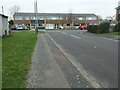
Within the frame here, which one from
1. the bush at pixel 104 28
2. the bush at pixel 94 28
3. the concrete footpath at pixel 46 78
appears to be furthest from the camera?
the bush at pixel 94 28

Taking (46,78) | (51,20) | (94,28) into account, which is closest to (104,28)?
(94,28)

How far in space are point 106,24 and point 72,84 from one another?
41.9 m

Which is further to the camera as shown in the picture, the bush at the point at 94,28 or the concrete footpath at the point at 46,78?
the bush at the point at 94,28

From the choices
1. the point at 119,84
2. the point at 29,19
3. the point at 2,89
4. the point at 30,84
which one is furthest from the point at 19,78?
the point at 29,19

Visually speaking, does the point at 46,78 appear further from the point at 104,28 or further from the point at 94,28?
the point at 94,28

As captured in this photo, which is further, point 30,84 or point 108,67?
point 108,67

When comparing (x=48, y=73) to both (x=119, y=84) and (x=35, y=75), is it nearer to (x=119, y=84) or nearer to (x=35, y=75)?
(x=35, y=75)

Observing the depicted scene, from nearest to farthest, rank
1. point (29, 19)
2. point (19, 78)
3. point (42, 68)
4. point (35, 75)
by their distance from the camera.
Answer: point (19, 78)
point (35, 75)
point (42, 68)
point (29, 19)

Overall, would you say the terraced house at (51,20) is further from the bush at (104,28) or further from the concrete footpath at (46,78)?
the concrete footpath at (46,78)

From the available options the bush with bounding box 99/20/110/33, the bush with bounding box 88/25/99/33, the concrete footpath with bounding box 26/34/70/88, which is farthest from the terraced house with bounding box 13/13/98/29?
the concrete footpath with bounding box 26/34/70/88

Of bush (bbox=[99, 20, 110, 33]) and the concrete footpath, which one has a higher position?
bush (bbox=[99, 20, 110, 33])

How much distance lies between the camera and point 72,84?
741cm

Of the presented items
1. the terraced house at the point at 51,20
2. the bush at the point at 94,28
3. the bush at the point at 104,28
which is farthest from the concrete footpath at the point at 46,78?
the terraced house at the point at 51,20

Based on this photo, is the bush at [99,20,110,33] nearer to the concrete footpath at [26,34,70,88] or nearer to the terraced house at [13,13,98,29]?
the concrete footpath at [26,34,70,88]
